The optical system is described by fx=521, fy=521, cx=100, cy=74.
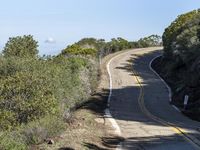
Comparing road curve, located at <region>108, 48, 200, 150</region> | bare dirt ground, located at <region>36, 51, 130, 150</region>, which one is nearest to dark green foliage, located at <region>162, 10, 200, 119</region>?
road curve, located at <region>108, 48, 200, 150</region>

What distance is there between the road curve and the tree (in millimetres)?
8576

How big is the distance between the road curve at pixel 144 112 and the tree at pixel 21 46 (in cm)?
858

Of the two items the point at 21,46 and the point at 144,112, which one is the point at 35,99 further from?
the point at 21,46

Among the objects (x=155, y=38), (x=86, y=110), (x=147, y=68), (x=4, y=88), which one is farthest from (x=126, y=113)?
(x=155, y=38)

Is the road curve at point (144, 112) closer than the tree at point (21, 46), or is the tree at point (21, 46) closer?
the road curve at point (144, 112)

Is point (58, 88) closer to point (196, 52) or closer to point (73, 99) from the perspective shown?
point (73, 99)

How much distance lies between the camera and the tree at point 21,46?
5106cm

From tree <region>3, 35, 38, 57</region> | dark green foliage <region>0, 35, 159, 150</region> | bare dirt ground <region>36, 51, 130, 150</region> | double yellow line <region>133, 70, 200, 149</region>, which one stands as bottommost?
double yellow line <region>133, 70, 200, 149</region>

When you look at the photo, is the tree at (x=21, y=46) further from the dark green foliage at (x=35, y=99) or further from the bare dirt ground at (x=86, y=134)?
the bare dirt ground at (x=86, y=134)

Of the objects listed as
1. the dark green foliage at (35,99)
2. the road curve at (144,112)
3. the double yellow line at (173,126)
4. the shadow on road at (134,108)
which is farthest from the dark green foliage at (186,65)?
the dark green foliage at (35,99)

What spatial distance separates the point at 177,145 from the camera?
18641 mm

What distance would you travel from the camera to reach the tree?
5106cm

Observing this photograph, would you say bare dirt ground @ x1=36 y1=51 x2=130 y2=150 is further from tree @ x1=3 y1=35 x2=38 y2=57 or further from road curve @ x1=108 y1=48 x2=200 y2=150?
tree @ x1=3 y1=35 x2=38 y2=57

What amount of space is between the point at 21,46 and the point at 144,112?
25190 mm
